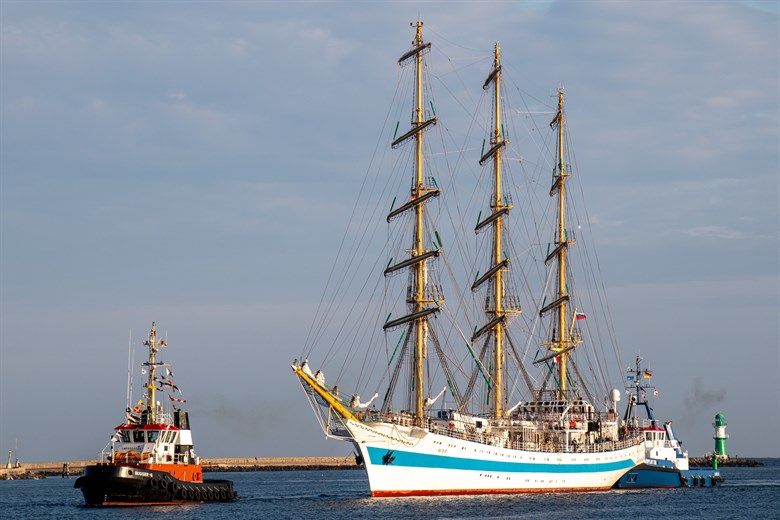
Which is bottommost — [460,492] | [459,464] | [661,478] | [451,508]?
[451,508]

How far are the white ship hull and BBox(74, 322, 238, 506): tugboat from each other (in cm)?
1329

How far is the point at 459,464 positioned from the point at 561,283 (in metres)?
37.2

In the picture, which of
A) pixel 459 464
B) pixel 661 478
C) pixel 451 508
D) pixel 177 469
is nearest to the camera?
pixel 451 508

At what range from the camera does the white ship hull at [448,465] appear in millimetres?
93125

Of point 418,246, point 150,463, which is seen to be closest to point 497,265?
point 418,246

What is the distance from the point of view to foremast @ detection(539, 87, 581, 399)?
12700 centimetres

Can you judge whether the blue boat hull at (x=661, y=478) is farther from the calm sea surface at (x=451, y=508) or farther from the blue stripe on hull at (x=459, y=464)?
the blue stripe on hull at (x=459, y=464)

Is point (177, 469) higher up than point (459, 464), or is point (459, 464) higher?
point (459, 464)

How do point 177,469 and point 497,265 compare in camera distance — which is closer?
point 177,469

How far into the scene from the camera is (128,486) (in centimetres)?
8850

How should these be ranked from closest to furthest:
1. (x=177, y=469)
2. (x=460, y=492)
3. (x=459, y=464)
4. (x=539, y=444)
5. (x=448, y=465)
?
(x=177, y=469) → (x=448, y=465) → (x=459, y=464) → (x=460, y=492) → (x=539, y=444)

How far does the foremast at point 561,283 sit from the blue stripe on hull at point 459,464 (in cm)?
1698

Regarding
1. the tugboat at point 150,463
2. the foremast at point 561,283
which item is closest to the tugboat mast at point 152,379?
the tugboat at point 150,463

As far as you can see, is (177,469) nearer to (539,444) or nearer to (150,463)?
(150,463)
